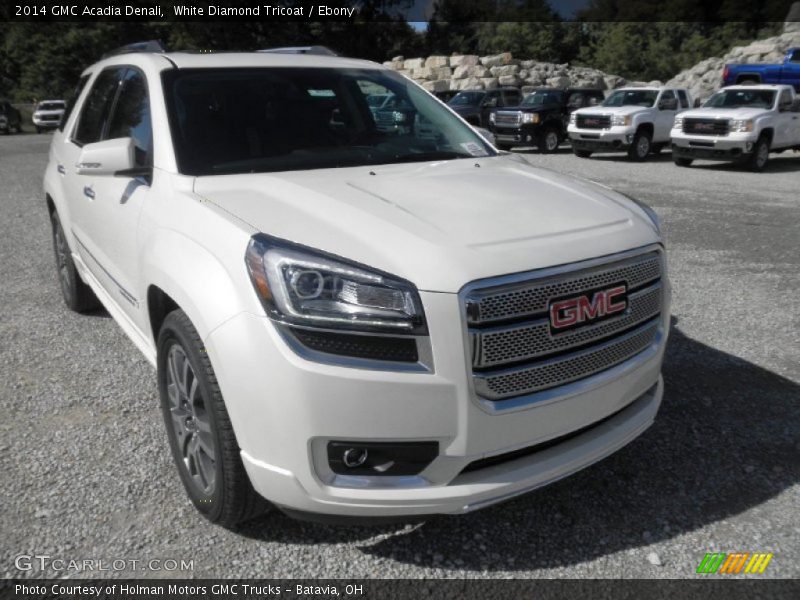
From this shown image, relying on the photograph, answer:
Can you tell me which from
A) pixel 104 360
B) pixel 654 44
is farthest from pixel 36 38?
pixel 104 360

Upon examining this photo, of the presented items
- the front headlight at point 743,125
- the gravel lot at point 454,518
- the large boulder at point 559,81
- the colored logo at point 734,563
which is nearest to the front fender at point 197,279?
the gravel lot at point 454,518

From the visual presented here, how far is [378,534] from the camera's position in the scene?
2803mm

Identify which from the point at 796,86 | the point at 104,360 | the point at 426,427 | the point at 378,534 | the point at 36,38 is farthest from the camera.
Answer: the point at 36,38

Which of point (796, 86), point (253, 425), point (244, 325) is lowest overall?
point (796, 86)

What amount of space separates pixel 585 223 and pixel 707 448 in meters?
1.49

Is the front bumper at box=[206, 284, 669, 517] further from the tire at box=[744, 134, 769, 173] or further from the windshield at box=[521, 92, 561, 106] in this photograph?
the windshield at box=[521, 92, 561, 106]

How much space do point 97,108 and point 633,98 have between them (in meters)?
16.8

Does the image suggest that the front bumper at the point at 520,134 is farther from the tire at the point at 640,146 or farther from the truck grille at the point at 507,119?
the tire at the point at 640,146

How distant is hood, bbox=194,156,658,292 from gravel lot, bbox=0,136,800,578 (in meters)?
1.11

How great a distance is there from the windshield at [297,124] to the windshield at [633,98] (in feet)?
52.1

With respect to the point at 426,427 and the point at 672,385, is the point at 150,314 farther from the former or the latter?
the point at 672,385

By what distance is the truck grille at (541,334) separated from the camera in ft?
7.52

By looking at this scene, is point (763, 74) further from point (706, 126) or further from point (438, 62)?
point (438, 62)

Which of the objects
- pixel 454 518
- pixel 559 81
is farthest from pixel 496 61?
pixel 454 518
